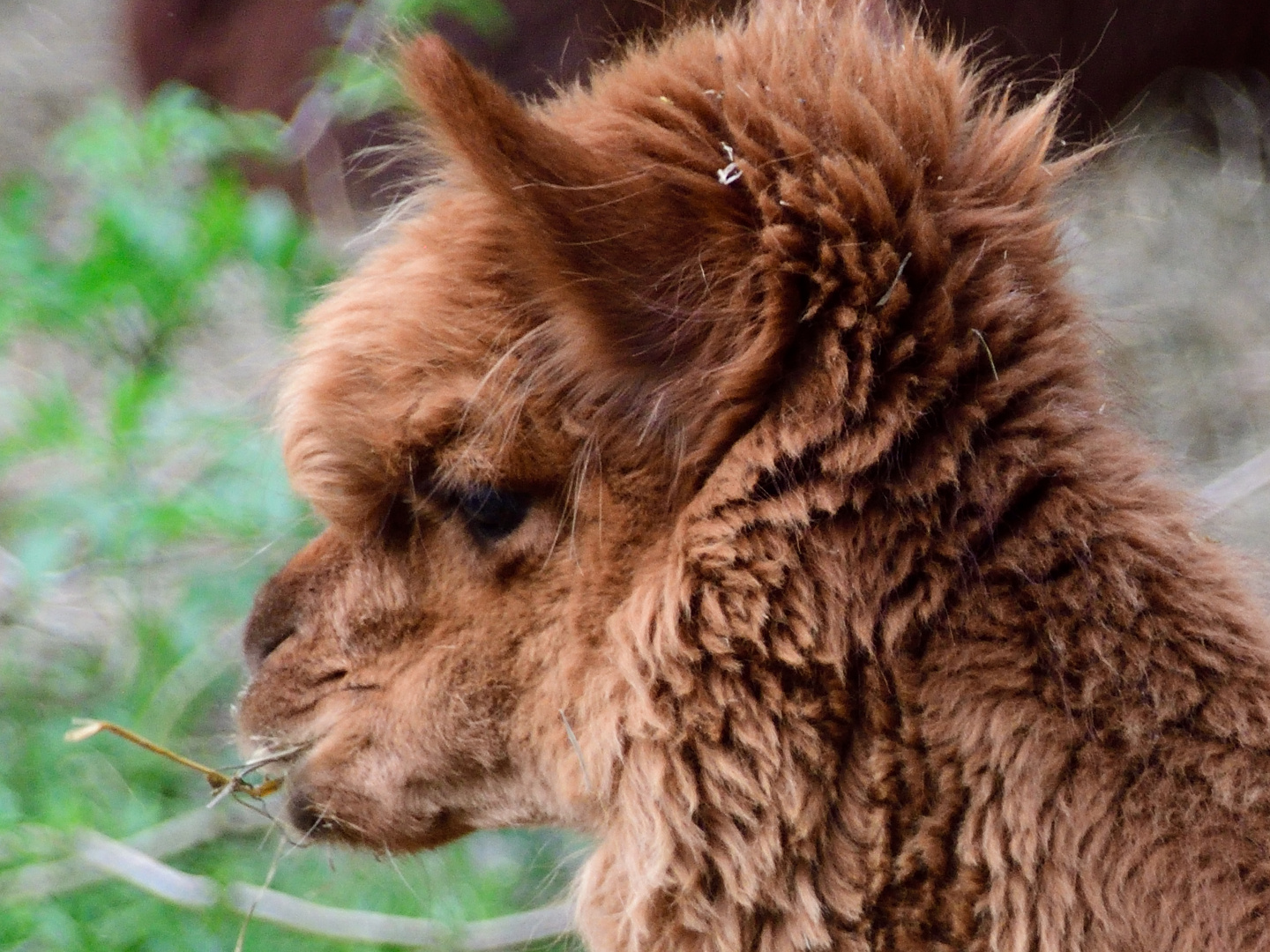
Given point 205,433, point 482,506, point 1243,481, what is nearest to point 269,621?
point 482,506

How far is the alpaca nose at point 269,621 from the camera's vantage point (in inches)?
80.4

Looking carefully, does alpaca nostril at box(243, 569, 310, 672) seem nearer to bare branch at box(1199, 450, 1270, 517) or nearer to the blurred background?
the blurred background

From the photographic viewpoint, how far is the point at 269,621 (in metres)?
2.07

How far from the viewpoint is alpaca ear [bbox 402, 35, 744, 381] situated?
1481 mm

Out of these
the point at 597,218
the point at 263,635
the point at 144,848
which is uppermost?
the point at 597,218

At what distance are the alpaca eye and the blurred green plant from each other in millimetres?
820

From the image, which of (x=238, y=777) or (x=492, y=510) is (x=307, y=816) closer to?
(x=238, y=777)

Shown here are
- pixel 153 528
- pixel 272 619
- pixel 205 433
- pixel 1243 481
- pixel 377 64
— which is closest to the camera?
pixel 272 619

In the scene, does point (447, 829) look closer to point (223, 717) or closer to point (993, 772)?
point (993, 772)

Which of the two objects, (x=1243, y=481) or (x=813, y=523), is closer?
(x=813, y=523)

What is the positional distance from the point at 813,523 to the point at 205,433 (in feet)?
5.48

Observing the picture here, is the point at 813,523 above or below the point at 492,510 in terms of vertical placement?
above

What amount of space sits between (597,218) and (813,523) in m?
0.46

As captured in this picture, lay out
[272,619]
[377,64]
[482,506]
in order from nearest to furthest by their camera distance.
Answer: [482,506], [272,619], [377,64]
